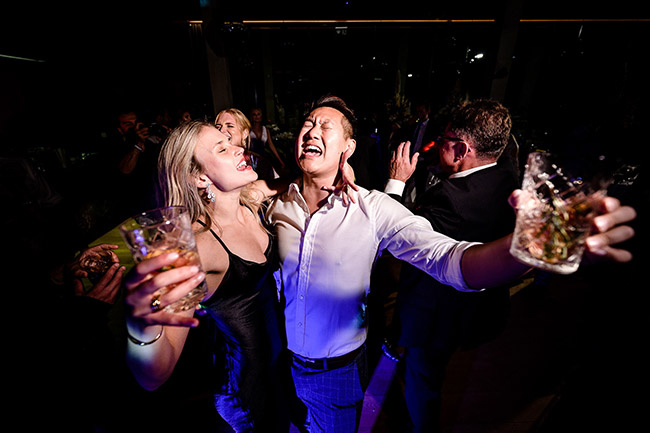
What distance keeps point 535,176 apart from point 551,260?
0.29m

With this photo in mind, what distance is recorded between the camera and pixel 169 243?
86cm

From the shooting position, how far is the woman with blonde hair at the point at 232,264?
1412 millimetres

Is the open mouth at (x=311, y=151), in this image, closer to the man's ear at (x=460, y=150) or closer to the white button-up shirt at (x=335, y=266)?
the white button-up shirt at (x=335, y=266)

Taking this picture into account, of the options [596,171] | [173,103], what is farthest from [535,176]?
[173,103]

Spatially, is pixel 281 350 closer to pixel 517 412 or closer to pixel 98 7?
pixel 517 412

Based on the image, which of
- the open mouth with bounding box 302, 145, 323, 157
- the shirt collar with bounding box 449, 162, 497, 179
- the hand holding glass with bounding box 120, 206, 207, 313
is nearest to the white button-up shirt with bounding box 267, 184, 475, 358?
the open mouth with bounding box 302, 145, 323, 157

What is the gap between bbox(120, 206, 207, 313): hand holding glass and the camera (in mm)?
828

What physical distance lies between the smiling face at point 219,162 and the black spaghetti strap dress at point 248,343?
0.34 metres

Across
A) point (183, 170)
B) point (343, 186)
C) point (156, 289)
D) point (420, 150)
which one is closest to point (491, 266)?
point (343, 186)

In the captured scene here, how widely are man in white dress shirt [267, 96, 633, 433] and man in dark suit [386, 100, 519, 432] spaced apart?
0.56 meters

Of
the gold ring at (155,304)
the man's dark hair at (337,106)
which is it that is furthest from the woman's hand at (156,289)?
the man's dark hair at (337,106)

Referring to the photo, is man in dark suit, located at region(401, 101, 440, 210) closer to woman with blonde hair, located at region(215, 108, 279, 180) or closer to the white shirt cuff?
the white shirt cuff

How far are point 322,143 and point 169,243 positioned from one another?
103cm

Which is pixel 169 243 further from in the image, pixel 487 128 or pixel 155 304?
pixel 487 128
